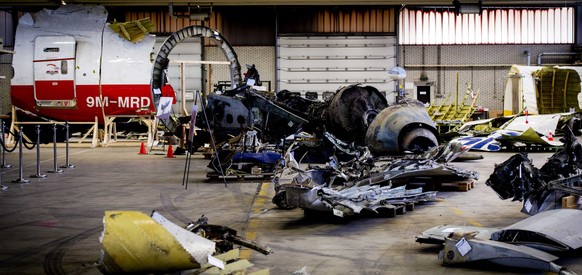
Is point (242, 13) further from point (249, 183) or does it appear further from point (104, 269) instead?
point (104, 269)

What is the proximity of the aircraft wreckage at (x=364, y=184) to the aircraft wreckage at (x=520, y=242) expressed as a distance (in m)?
1.76

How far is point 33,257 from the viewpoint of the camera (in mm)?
7480

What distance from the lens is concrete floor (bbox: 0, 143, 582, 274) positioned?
23.2 feet

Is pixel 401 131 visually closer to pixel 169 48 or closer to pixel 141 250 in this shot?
pixel 169 48

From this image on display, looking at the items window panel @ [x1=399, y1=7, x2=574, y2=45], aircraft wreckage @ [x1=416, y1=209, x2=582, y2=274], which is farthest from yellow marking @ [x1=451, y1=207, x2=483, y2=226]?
window panel @ [x1=399, y1=7, x2=574, y2=45]

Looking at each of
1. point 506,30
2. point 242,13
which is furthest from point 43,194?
point 506,30

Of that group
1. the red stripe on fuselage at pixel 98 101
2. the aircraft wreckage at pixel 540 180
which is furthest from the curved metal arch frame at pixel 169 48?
the aircraft wreckage at pixel 540 180

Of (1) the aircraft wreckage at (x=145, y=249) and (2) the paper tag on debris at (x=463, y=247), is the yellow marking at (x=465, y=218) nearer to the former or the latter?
(2) the paper tag on debris at (x=463, y=247)

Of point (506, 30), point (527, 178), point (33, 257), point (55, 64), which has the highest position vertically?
point (506, 30)

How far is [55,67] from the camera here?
23.0 m

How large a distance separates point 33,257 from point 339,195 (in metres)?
3.88

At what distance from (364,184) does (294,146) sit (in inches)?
278

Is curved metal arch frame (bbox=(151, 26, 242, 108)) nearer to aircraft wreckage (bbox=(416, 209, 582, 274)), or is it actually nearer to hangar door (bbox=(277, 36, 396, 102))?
hangar door (bbox=(277, 36, 396, 102))

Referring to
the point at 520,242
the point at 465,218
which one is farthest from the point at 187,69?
the point at 520,242
